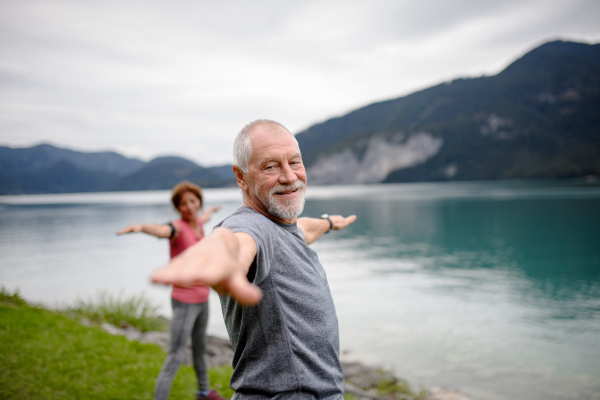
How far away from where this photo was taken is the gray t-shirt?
1751 millimetres

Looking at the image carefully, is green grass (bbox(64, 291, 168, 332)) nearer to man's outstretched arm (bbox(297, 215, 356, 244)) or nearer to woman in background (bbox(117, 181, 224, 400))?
woman in background (bbox(117, 181, 224, 400))

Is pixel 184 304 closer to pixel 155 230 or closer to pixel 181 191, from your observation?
pixel 155 230

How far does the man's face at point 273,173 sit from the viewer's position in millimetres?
2023

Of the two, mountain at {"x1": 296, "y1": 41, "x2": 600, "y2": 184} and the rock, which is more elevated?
mountain at {"x1": 296, "y1": 41, "x2": 600, "y2": 184}

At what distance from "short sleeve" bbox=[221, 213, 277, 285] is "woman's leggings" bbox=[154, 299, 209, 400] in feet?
10.5

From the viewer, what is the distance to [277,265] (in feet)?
5.85

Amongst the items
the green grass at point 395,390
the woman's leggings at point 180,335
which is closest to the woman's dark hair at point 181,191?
the woman's leggings at point 180,335

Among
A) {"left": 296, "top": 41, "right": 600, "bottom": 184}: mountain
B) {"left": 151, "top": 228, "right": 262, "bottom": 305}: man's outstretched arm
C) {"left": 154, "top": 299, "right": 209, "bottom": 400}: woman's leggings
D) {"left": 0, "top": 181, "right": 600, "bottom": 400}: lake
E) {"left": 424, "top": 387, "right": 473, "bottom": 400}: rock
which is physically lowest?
{"left": 0, "top": 181, "right": 600, "bottom": 400}: lake

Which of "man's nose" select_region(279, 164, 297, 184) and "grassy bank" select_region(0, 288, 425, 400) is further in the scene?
"grassy bank" select_region(0, 288, 425, 400)

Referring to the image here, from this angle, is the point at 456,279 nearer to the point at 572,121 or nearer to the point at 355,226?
the point at 355,226

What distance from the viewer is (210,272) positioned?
3.78 feet

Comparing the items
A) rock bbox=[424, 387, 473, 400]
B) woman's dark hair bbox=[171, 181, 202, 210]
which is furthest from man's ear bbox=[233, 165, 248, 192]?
rock bbox=[424, 387, 473, 400]

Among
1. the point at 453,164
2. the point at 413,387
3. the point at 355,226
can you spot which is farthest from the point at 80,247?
the point at 453,164

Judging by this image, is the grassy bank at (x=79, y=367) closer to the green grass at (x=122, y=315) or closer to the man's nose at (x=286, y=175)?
the green grass at (x=122, y=315)
